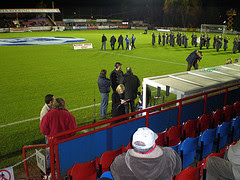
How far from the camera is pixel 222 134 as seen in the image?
5316mm

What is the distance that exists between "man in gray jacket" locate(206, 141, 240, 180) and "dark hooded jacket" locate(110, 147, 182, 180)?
1075 mm

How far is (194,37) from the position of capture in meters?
28.2

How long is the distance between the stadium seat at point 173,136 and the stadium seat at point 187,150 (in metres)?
0.31

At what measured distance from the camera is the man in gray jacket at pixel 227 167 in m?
2.94

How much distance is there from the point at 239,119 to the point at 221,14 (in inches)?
2793

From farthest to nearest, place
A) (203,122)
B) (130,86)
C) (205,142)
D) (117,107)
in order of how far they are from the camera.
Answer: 1. (130,86)
2. (117,107)
3. (203,122)
4. (205,142)

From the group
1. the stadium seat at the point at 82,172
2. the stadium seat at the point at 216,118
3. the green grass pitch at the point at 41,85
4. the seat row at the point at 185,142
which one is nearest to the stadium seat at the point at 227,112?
the seat row at the point at 185,142

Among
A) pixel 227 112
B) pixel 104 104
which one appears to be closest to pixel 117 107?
pixel 104 104

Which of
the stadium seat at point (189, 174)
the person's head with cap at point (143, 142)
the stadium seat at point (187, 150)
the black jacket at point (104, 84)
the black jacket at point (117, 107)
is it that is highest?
the person's head with cap at point (143, 142)

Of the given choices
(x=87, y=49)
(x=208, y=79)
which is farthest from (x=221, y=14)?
(x=208, y=79)

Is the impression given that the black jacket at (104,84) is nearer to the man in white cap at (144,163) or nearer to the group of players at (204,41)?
the man in white cap at (144,163)

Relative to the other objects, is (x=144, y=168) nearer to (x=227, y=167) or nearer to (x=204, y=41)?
(x=227, y=167)

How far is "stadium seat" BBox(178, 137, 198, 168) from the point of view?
180 inches

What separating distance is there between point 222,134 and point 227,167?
7.98 feet
